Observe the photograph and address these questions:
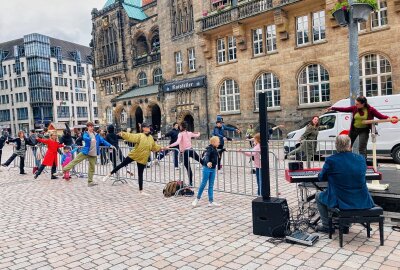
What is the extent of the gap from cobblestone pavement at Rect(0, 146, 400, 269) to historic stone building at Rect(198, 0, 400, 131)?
1551 cm

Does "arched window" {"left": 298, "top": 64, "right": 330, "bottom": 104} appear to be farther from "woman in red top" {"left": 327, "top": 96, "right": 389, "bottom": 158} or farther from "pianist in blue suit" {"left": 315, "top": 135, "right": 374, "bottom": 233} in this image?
"pianist in blue suit" {"left": 315, "top": 135, "right": 374, "bottom": 233}

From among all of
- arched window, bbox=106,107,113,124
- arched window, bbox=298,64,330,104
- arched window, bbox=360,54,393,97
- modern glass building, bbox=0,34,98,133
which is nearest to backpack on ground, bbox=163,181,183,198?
arched window, bbox=360,54,393,97

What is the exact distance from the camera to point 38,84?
73.7 meters

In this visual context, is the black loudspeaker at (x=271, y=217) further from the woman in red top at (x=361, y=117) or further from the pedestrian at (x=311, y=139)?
the pedestrian at (x=311, y=139)

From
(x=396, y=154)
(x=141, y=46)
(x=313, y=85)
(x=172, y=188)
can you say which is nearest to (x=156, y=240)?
(x=172, y=188)

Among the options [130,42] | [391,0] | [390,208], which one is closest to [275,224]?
[390,208]

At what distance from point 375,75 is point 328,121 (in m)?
8.35

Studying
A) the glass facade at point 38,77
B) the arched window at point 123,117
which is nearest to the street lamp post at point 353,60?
the arched window at point 123,117

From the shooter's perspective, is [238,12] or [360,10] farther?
[238,12]

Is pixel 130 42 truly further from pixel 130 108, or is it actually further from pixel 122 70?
pixel 130 108

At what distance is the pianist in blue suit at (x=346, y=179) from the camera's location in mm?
4809

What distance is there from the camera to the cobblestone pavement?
4566 mm

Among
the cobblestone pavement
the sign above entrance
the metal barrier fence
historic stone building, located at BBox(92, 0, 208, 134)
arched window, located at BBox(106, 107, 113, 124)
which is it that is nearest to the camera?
the cobblestone pavement

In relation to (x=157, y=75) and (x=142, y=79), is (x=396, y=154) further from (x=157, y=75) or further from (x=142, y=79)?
(x=142, y=79)
